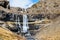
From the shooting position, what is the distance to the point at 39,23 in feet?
209

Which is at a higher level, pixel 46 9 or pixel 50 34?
pixel 46 9

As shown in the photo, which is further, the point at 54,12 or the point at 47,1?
the point at 47,1

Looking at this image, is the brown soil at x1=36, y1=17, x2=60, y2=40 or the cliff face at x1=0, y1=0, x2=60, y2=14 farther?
the cliff face at x1=0, y1=0, x2=60, y2=14

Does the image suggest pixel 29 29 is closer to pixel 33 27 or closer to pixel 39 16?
pixel 33 27

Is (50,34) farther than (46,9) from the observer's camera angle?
No

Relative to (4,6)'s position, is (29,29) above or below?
below

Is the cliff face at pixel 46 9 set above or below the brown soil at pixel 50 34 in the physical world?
above

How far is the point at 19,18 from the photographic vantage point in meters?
66.5

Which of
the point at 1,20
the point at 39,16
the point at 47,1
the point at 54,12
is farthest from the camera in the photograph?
the point at 47,1

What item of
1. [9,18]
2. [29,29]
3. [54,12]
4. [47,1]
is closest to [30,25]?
[29,29]

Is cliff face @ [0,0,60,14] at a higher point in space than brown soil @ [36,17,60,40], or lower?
higher

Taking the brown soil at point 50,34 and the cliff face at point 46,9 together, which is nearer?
the brown soil at point 50,34

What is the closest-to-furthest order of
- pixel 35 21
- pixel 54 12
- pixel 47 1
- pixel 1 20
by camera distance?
pixel 1 20
pixel 35 21
pixel 54 12
pixel 47 1

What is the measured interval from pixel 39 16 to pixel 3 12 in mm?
11929
